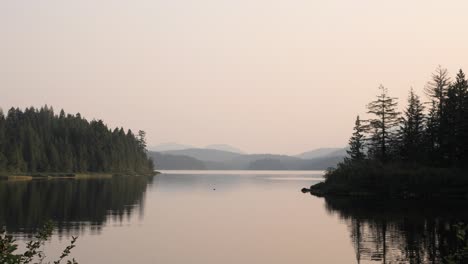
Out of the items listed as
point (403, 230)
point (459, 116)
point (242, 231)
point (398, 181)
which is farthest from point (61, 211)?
point (459, 116)

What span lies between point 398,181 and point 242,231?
5100cm

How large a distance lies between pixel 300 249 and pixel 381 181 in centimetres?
5940

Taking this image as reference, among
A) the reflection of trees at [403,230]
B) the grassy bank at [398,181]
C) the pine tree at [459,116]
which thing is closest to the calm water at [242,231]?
the reflection of trees at [403,230]

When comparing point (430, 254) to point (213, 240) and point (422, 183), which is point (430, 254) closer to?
point (213, 240)

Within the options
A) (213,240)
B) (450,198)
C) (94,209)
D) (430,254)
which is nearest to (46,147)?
(94,209)

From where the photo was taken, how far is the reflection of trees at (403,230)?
3775cm

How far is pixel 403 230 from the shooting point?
5016 cm

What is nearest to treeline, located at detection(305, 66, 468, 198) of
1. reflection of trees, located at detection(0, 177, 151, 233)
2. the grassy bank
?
the grassy bank

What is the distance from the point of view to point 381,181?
97.6m

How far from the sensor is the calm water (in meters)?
38.3

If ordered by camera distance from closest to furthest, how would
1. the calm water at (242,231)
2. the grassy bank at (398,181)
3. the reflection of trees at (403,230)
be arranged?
the reflection of trees at (403,230) < the calm water at (242,231) < the grassy bank at (398,181)

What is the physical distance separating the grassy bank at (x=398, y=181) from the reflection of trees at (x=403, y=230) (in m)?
11.5

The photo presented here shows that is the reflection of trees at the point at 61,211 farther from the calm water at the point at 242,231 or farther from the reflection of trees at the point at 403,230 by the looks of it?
the reflection of trees at the point at 403,230

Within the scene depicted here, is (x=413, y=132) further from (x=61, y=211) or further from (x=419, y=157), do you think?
(x=61, y=211)
